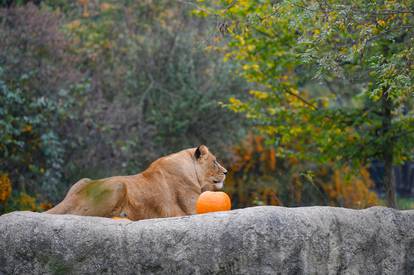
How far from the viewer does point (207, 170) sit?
8.77m

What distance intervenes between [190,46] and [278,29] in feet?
22.0

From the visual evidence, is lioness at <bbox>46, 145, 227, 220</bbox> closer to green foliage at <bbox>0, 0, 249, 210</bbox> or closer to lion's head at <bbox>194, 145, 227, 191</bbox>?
lion's head at <bbox>194, 145, 227, 191</bbox>

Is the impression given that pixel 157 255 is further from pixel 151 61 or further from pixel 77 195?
pixel 151 61

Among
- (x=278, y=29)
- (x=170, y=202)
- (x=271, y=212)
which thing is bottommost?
(x=170, y=202)

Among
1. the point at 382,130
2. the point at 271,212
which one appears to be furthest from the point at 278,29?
the point at 271,212

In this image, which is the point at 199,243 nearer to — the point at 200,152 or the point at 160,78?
the point at 200,152

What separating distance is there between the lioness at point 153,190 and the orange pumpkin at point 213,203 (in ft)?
2.76

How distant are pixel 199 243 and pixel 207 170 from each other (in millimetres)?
2780

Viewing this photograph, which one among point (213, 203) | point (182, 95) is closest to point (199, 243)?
point (213, 203)

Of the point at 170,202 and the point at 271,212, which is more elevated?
the point at 271,212

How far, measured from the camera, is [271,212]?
19.7ft

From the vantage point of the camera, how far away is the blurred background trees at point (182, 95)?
1159 centimetres

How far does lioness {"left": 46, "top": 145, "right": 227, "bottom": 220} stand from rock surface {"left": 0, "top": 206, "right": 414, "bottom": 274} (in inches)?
35.9

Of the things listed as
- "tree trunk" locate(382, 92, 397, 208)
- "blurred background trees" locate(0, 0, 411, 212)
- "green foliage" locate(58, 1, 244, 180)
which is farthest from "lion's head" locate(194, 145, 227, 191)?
"green foliage" locate(58, 1, 244, 180)
